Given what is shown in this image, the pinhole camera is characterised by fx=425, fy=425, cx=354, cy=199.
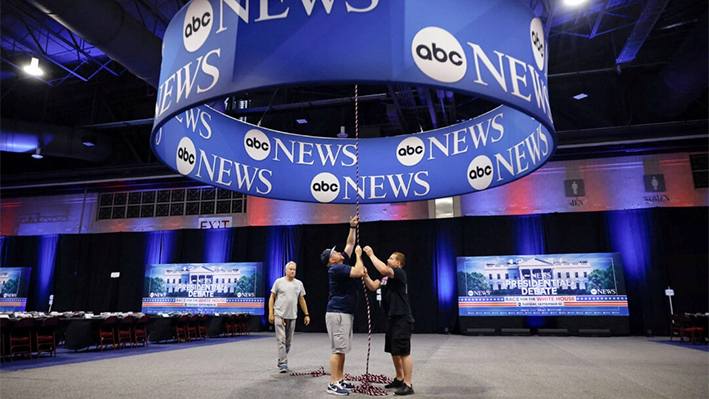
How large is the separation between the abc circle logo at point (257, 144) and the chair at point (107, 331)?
20.9ft

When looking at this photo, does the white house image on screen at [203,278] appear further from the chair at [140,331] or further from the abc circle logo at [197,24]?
the abc circle logo at [197,24]

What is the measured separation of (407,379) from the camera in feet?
13.0

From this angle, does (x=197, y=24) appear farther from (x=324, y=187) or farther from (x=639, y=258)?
(x=639, y=258)

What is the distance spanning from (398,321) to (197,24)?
300 centimetres

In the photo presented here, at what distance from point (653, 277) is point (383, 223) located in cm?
738

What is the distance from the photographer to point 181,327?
10.1m

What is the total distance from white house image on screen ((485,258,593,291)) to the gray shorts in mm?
8854

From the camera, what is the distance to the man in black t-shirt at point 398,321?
12.9ft

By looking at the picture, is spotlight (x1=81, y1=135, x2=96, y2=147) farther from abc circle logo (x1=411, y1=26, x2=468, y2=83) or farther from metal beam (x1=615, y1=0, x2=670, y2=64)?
metal beam (x1=615, y1=0, x2=670, y2=64)

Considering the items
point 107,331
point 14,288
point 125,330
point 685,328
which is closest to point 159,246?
point 14,288

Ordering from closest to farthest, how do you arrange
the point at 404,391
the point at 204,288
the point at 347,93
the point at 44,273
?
the point at 404,391
the point at 347,93
the point at 204,288
the point at 44,273

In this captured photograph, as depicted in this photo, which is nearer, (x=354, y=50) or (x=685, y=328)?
(x=354, y=50)

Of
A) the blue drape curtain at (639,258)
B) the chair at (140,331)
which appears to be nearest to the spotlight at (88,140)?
the chair at (140,331)

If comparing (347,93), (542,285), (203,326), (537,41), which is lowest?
(203,326)
